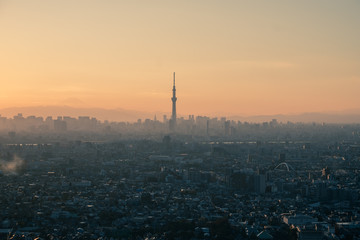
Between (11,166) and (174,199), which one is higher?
(11,166)

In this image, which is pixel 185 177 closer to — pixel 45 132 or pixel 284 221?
pixel 284 221

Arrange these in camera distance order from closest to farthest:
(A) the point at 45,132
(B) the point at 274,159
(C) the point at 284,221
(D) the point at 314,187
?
(C) the point at 284,221
(D) the point at 314,187
(B) the point at 274,159
(A) the point at 45,132

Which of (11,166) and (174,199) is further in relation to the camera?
(11,166)

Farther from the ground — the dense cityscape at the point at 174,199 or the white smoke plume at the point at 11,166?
the white smoke plume at the point at 11,166

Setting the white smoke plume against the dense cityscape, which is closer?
the dense cityscape

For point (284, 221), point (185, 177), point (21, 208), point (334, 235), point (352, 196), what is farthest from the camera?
point (185, 177)

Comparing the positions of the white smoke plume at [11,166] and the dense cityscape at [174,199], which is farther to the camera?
the white smoke plume at [11,166]

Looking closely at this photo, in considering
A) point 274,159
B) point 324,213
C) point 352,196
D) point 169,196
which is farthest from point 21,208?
point 274,159

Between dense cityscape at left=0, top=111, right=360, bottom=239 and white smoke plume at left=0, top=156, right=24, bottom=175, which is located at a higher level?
white smoke plume at left=0, top=156, right=24, bottom=175
